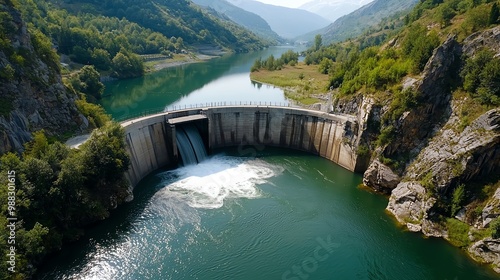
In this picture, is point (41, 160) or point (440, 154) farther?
point (440, 154)

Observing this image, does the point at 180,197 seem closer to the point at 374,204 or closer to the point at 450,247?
the point at 374,204

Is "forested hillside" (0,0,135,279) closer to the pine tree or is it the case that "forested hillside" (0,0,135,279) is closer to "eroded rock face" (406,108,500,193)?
"eroded rock face" (406,108,500,193)

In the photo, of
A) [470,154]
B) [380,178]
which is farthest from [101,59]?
[470,154]

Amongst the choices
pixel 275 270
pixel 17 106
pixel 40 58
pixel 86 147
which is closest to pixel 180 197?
pixel 86 147

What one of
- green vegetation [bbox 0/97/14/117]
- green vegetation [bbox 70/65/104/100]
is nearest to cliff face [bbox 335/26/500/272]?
green vegetation [bbox 0/97/14/117]

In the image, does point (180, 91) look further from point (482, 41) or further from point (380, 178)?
point (482, 41)

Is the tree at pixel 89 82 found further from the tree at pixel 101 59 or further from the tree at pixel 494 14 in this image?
the tree at pixel 494 14
